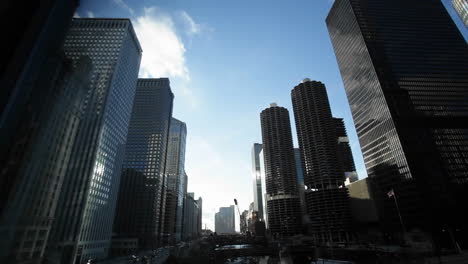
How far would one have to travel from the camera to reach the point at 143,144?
366 ft

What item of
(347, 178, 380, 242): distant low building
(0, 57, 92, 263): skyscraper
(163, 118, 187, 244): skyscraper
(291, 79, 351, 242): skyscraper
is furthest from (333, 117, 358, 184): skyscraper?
(0, 57, 92, 263): skyscraper

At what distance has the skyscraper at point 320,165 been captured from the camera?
113 m

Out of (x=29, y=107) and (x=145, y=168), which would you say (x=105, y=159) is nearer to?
(x=145, y=168)

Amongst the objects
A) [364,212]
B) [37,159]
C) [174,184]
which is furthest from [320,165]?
[37,159]

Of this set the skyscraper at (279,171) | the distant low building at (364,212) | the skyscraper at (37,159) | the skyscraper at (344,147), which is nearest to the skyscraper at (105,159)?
the skyscraper at (37,159)

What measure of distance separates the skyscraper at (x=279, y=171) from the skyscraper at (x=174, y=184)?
61748mm

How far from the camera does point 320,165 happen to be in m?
133

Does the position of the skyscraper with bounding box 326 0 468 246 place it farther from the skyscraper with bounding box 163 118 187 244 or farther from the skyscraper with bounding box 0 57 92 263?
the skyscraper with bounding box 163 118 187 244

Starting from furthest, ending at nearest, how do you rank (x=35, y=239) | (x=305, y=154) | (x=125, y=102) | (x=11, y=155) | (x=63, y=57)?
1. (x=305, y=154)
2. (x=125, y=102)
3. (x=63, y=57)
4. (x=35, y=239)
5. (x=11, y=155)

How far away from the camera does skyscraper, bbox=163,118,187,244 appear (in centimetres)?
13175

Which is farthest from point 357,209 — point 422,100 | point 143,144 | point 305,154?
point 143,144

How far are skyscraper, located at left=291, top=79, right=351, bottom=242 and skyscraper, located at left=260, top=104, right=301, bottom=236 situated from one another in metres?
14.9

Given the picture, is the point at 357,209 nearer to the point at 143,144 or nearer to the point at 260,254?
the point at 260,254

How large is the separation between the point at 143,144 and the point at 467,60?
150 meters
